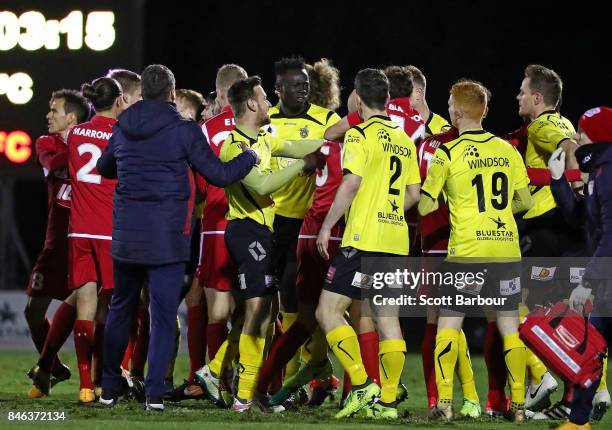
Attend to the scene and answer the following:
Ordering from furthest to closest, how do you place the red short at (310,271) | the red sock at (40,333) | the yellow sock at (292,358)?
the red sock at (40,333), the yellow sock at (292,358), the red short at (310,271)

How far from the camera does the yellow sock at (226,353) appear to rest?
8203 mm

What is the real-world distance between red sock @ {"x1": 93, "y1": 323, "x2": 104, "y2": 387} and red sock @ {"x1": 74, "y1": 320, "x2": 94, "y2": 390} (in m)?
0.29

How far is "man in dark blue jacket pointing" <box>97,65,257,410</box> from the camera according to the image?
7312 millimetres

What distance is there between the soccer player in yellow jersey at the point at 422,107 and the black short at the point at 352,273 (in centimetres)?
178

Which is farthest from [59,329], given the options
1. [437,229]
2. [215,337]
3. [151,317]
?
[437,229]

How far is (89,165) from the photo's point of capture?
8.27m

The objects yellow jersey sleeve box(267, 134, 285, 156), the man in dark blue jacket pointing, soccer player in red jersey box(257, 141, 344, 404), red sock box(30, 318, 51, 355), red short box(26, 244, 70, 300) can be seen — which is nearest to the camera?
the man in dark blue jacket pointing

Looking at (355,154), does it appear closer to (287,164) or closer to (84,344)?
(287,164)

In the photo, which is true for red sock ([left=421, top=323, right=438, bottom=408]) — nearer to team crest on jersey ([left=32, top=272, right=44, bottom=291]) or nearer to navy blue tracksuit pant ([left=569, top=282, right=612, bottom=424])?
navy blue tracksuit pant ([left=569, top=282, right=612, bottom=424])

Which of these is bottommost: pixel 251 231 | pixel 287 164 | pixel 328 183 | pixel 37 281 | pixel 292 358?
pixel 292 358

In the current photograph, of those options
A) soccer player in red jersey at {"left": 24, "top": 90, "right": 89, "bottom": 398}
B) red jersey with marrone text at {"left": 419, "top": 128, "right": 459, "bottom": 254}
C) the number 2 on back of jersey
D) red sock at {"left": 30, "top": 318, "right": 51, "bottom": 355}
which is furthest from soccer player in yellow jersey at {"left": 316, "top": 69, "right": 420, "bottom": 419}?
red sock at {"left": 30, "top": 318, "right": 51, "bottom": 355}

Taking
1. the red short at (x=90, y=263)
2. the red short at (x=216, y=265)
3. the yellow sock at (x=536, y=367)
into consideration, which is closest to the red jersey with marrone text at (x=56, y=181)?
the red short at (x=90, y=263)

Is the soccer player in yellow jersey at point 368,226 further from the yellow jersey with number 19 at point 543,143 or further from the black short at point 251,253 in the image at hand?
the yellow jersey with number 19 at point 543,143

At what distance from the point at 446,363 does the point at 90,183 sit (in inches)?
102
